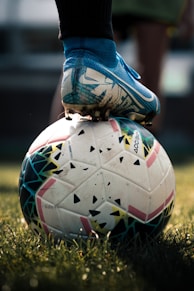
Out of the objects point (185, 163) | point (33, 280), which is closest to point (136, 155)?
point (33, 280)

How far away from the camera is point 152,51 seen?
4.10 m

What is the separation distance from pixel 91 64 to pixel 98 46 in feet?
0.26

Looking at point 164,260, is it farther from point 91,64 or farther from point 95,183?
point 91,64

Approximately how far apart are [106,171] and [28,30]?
1619 cm

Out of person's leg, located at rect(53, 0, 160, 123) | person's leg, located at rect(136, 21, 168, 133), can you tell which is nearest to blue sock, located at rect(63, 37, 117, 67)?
person's leg, located at rect(53, 0, 160, 123)

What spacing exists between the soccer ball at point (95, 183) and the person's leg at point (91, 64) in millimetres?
102

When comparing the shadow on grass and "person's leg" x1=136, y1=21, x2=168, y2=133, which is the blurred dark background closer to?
"person's leg" x1=136, y1=21, x2=168, y2=133

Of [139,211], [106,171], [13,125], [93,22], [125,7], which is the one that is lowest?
[13,125]

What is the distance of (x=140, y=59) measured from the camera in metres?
4.21

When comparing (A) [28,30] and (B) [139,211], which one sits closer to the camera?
(B) [139,211]

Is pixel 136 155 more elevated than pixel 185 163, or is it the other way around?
pixel 136 155

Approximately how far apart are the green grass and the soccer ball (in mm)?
71

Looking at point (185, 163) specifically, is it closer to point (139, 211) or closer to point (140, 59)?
point (140, 59)

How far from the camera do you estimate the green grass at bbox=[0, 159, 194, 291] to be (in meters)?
1.72
